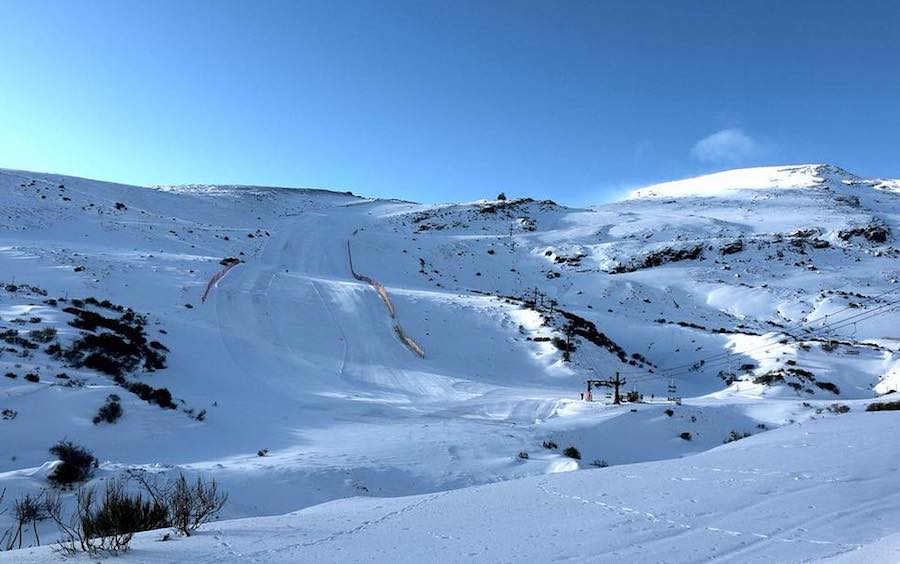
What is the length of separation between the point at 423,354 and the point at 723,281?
34.4 m

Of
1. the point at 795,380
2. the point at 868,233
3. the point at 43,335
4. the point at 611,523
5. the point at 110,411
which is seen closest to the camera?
the point at 611,523

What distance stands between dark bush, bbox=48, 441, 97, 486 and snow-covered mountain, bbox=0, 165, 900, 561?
0.27m

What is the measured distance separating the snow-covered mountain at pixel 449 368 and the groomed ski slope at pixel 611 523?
6 cm

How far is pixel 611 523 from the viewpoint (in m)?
5.51

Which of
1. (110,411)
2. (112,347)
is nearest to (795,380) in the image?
(110,411)

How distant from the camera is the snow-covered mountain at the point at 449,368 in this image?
266 inches

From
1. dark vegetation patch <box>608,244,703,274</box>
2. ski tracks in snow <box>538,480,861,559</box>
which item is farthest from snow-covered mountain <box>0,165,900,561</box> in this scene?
dark vegetation patch <box>608,244,703,274</box>

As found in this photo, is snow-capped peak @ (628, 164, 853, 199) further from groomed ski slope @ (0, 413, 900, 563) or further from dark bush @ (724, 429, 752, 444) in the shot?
groomed ski slope @ (0, 413, 900, 563)

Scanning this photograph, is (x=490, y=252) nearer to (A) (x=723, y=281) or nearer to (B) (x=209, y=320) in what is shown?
(A) (x=723, y=281)

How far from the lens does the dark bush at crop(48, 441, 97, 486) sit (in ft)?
26.5

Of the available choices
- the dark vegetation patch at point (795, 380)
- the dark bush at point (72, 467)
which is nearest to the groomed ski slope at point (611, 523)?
the dark bush at point (72, 467)

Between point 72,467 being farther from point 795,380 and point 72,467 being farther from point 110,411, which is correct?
point 795,380

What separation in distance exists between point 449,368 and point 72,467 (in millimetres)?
16416

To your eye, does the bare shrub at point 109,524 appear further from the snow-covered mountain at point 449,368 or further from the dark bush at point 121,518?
the snow-covered mountain at point 449,368
